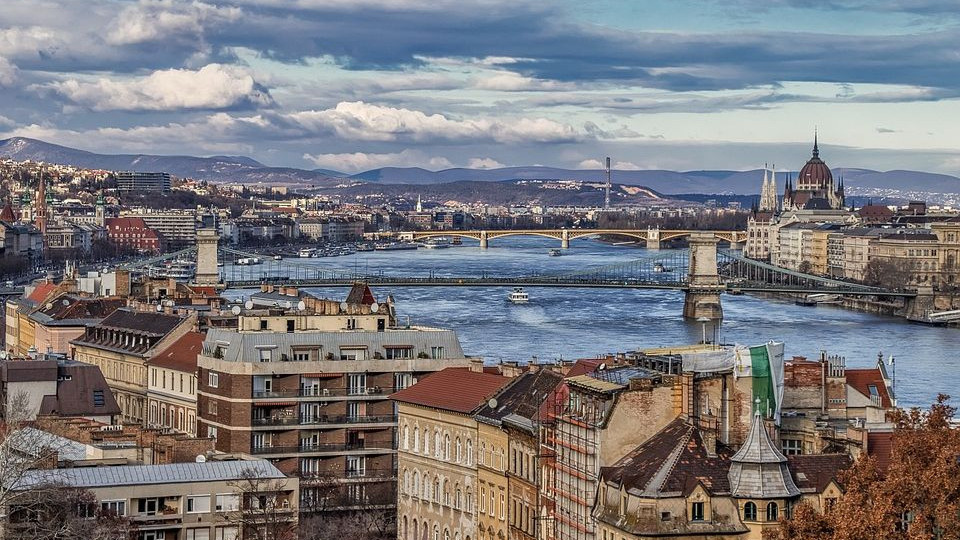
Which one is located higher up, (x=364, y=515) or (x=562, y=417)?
(x=562, y=417)

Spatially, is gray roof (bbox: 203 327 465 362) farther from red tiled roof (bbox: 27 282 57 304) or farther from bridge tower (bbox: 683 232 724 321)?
bridge tower (bbox: 683 232 724 321)

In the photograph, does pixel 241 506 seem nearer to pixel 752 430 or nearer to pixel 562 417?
pixel 562 417

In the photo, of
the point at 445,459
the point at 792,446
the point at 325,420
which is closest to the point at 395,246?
the point at 325,420

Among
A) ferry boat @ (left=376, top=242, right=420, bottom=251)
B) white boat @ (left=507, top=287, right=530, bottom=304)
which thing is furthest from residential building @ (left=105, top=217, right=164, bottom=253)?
white boat @ (left=507, top=287, right=530, bottom=304)

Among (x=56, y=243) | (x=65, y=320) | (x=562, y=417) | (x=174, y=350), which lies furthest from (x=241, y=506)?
(x=56, y=243)

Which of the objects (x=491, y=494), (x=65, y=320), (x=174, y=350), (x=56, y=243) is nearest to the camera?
(x=491, y=494)

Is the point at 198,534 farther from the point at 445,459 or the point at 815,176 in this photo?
the point at 815,176
